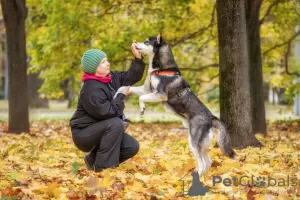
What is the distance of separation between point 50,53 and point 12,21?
267cm

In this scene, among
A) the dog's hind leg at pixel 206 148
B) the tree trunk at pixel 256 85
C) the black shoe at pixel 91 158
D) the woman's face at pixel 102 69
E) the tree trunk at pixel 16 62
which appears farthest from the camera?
the tree trunk at pixel 256 85

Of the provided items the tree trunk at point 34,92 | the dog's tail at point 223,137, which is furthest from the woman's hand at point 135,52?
the tree trunk at point 34,92

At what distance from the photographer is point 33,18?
18.1 m

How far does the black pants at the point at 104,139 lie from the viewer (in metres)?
6.10

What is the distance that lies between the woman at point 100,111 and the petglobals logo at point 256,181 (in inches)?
54.3

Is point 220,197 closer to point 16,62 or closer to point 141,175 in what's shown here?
point 141,175

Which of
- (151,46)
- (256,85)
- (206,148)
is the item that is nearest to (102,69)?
(151,46)

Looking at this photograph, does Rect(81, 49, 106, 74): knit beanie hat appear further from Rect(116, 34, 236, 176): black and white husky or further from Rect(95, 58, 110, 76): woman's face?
Rect(116, 34, 236, 176): black and white husky

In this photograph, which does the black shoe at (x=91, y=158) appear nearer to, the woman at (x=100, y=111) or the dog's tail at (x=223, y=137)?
the woman at (x=100, y=111)

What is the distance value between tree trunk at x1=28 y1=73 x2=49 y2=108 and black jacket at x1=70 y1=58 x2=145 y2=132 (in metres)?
21.1

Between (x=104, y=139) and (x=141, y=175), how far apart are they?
0.67m

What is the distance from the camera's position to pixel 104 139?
6.11 m

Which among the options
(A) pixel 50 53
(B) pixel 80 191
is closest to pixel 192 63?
(A) pixel 50 53

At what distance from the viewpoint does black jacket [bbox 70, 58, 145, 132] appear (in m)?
5.94
